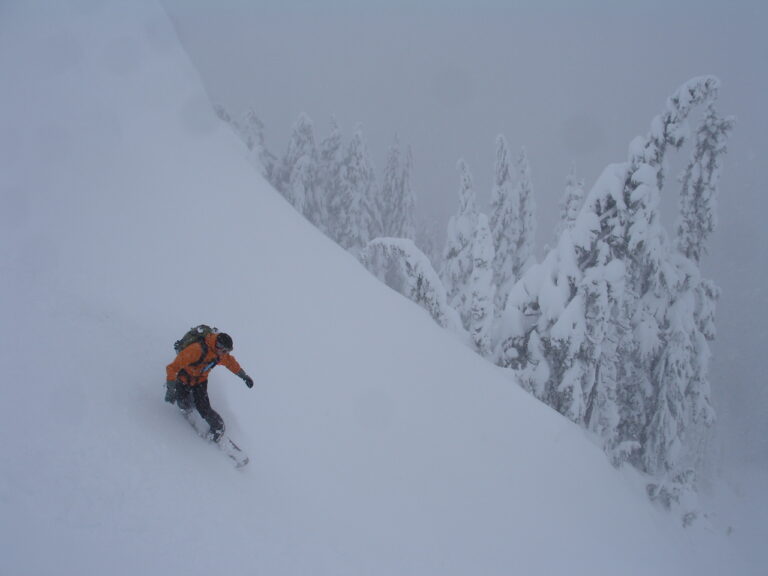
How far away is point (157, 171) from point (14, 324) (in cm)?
596

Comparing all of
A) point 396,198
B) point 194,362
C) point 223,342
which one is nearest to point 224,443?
point 194,362

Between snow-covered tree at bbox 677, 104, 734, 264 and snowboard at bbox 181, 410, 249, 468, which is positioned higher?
snow-covered tree at bbox 677, 104, 734, 264

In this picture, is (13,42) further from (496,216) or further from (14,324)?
(496,216)

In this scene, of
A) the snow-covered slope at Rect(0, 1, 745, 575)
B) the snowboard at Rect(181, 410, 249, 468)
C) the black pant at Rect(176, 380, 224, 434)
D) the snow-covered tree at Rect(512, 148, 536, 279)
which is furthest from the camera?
the snow-covered tree at Rect(512, 148, 536, 279)

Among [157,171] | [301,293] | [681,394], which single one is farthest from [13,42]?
[681,394]

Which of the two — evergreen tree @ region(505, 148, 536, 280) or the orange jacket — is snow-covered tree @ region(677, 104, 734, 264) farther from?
the orange jacket

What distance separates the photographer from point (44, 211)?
7.52 meters

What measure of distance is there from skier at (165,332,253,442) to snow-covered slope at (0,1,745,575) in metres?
0.38

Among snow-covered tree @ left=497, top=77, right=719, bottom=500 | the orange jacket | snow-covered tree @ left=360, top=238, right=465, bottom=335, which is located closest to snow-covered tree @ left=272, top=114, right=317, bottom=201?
snow-covered tree @ left=360, top=238, right=465, bottom=335

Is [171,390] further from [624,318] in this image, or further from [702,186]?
[702,186]

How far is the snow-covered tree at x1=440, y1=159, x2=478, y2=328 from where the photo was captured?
22.6 meters

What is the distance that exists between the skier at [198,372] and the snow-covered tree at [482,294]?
33.6 ft

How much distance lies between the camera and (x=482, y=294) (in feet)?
50.8

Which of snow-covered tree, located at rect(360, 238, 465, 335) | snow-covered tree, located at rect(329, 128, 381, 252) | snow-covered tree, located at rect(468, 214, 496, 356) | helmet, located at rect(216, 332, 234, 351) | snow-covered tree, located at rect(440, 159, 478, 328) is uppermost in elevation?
snow-covered tree, located at rect(329, 128, 381, 252)
